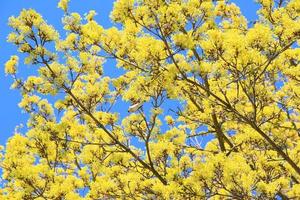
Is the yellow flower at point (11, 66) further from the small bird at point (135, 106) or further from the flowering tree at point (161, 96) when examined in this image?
the small bird at point (135, 106)

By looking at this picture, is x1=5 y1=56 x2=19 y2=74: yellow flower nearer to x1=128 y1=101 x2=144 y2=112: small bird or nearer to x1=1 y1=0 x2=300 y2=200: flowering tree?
x1=1 y1=0 x2=300 y2=200: flowering tree

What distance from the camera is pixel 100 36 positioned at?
7676 mm

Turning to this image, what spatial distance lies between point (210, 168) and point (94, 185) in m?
2.18

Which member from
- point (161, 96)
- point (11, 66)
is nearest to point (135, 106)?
point (161, 96)

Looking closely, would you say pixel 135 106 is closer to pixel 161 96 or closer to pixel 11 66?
pixel 161 96

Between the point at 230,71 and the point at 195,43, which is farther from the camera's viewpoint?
the point at 195,43

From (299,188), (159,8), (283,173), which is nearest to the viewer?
(159,8)

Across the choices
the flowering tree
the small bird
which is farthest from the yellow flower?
the small bird

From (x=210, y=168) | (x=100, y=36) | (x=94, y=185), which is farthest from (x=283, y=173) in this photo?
(x=100, y=36)

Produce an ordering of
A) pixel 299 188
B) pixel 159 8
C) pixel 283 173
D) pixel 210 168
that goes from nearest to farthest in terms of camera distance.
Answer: pixel 210 168 < pixel 159 8 < pixel 299 188 < pixel 283 173

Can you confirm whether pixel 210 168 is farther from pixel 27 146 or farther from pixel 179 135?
pixel 27 146

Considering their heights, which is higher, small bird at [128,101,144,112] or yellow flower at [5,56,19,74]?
yellow flower at [5,56,19,74]

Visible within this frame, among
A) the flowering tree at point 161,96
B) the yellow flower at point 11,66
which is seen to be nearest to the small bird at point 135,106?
the flowering tree at point 161,96

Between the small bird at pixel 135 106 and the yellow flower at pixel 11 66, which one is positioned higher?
the yellow flower at pixel 11 66
